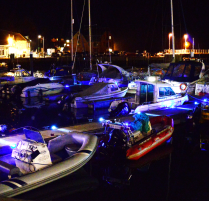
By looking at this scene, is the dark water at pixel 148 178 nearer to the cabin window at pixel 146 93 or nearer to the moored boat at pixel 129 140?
the moored boat at pixel 129 140

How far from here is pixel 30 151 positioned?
8109mm

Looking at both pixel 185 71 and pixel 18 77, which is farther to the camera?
pixel 18 77

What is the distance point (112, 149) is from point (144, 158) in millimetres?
1233

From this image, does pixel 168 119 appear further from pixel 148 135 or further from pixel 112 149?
pixel 112 149

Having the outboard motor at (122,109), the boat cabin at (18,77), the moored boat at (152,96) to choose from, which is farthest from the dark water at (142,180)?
the boat cabin at (18,77)

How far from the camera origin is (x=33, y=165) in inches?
316

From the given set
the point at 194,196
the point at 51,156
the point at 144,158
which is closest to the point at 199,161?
the point at 144,158

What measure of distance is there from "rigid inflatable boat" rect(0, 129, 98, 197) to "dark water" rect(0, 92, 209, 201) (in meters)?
0.43

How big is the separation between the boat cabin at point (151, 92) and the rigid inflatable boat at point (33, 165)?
6.68 m

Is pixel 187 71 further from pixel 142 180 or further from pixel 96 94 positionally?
pixel 142 180

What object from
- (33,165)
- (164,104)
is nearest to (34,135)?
(33,165)

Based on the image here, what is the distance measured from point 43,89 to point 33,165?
1686 cm

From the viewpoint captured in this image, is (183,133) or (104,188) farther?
(183,133)

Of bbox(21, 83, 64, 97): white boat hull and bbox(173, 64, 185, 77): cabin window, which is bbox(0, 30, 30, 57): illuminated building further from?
bbox(173, 64, 185, 77): cabin window
